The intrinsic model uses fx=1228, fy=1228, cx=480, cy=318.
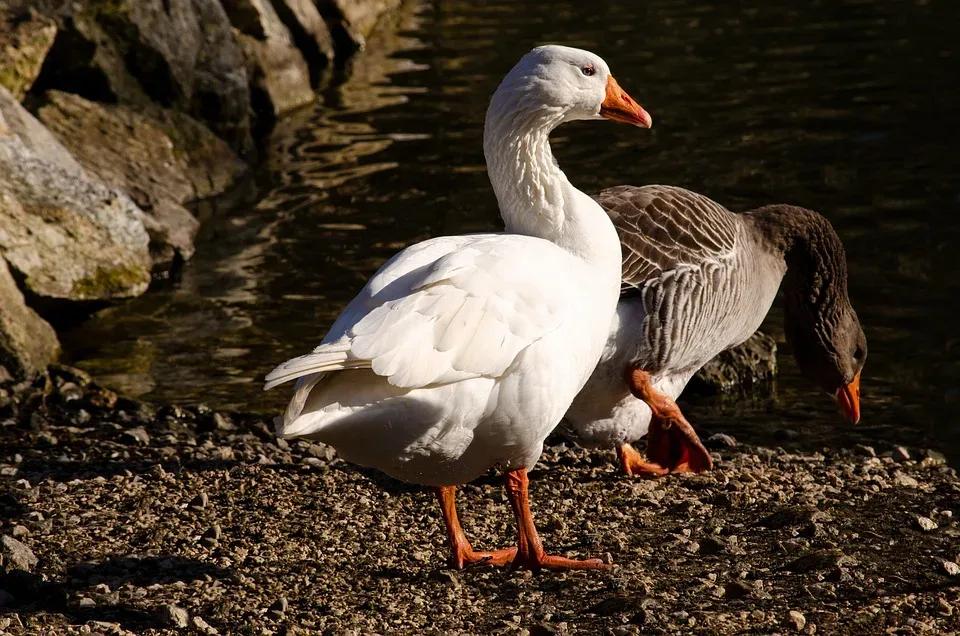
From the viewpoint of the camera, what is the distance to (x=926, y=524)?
6.08 metres

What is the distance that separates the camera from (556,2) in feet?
82.3

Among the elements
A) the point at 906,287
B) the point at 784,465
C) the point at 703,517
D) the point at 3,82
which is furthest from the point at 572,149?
the point at 703,517

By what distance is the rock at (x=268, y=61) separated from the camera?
60.7 ft

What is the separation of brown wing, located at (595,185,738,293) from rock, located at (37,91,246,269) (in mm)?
6253

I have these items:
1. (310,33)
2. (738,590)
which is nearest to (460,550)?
(738,590)

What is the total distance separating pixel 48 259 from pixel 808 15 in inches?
620

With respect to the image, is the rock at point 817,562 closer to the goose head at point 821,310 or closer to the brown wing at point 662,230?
the brown wing at point 662,230

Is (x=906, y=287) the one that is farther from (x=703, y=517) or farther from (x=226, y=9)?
(x=226, y=9)

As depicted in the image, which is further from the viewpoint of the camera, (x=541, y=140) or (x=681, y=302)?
(x=681, y=302)

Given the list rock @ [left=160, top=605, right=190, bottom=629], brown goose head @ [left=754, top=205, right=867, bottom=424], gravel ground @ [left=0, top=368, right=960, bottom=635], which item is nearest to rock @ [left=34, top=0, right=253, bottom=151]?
gravel ground @ [left=0, top=368, right=960, bottom=635]

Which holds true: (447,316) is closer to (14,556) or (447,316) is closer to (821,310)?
(14,556)

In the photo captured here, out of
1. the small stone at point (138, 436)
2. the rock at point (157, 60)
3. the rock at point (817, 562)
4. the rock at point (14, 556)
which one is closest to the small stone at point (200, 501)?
the rock at point (14, 556)

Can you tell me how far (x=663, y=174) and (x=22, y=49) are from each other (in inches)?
281

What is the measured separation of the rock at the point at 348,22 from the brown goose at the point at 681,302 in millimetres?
15976
